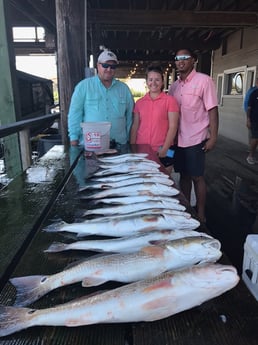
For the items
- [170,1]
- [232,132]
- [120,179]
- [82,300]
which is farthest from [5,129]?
[232,132]

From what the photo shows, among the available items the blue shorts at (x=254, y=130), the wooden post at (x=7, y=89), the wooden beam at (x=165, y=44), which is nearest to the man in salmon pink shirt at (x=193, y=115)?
the wooden post at (x=7, y=89)

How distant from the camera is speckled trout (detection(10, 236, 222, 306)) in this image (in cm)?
105

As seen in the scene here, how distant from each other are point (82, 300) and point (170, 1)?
8.47 metres

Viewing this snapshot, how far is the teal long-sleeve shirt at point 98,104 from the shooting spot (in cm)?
350

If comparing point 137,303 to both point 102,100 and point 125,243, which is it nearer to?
point 125,243

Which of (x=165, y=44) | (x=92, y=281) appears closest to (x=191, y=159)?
(x=92, y=281)

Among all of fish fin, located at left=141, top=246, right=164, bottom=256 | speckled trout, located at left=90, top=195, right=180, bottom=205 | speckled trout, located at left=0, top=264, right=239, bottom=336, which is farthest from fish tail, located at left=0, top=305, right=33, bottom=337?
speckled trout, located at left=90, top=195, right=180, bottom=205

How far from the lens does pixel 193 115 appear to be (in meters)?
3.66

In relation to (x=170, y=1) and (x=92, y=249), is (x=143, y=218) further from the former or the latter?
(x=170, y=1)

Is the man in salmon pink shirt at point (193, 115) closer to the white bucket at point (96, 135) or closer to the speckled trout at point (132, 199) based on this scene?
the white bucket at point (96, 135)

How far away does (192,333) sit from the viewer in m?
0.88

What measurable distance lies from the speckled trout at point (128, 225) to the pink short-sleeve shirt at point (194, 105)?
240cm

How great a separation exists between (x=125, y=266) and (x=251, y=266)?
1026 millimetres

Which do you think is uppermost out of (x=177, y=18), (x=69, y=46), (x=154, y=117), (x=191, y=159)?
(x=177, y=18)
